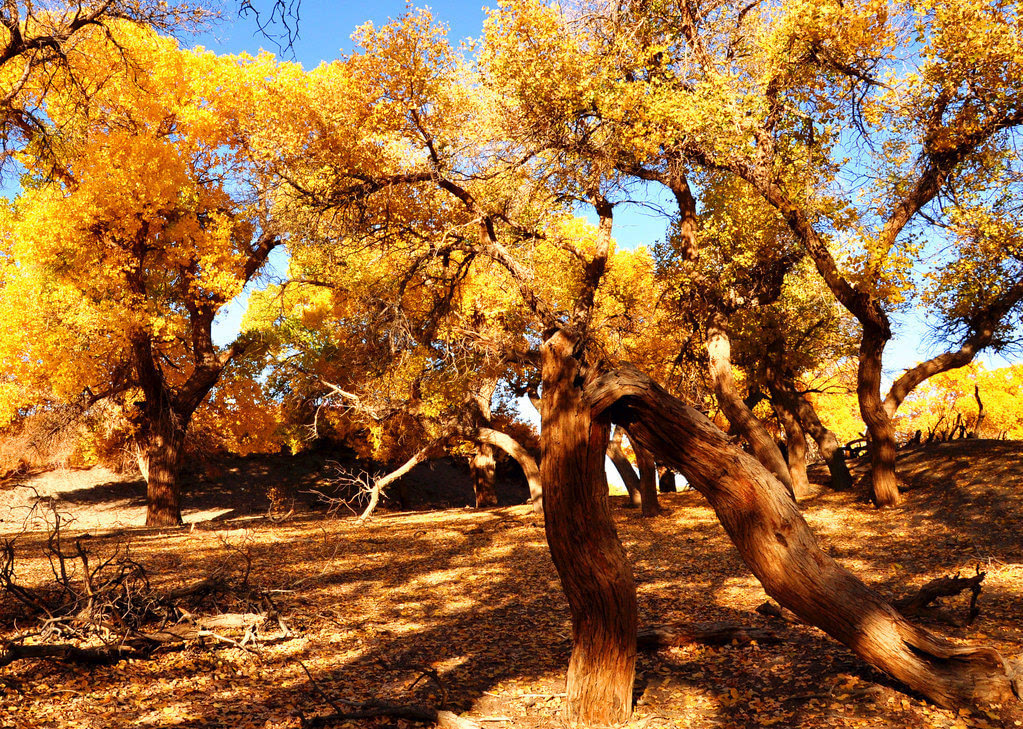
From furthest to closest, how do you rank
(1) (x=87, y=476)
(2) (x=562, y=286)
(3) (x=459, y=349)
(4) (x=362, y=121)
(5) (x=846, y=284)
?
(1) (x=87, y=476) → (2) (x=562, y=286) → (3) (x=459, y=349) → (4) (x=362, y=121) → (5) (x=846, y=284)

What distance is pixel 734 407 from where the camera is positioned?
579 inches

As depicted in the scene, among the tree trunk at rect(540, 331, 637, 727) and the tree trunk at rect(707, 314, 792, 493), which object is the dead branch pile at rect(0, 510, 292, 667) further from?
the tree trunk at rect(707, 314, 792, 493)

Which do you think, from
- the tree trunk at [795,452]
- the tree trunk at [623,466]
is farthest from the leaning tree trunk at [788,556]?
the tree trunk at [795,452]

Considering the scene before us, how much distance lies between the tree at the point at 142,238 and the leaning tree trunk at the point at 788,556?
45.8ft

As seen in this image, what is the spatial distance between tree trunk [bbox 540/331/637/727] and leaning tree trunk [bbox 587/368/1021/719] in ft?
0.85

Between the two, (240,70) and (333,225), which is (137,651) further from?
(240,70)

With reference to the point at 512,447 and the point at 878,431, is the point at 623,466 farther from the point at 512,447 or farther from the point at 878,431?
the point at 878,431

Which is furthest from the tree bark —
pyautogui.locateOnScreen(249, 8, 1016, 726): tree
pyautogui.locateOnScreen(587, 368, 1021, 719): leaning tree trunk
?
pyautogui.locateOnScreen(587, 368, 1021, 719): leaning tree trunk

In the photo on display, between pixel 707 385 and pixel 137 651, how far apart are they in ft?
49.7

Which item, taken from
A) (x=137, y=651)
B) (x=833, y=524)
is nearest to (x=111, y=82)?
(x=137, y=651)

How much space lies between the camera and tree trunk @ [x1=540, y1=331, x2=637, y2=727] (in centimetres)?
518

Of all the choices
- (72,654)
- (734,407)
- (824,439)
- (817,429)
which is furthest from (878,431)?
(72,654)

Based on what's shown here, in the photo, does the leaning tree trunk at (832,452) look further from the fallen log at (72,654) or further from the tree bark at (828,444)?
the fallen log at (72,654)

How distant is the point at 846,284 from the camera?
13.7 metres
